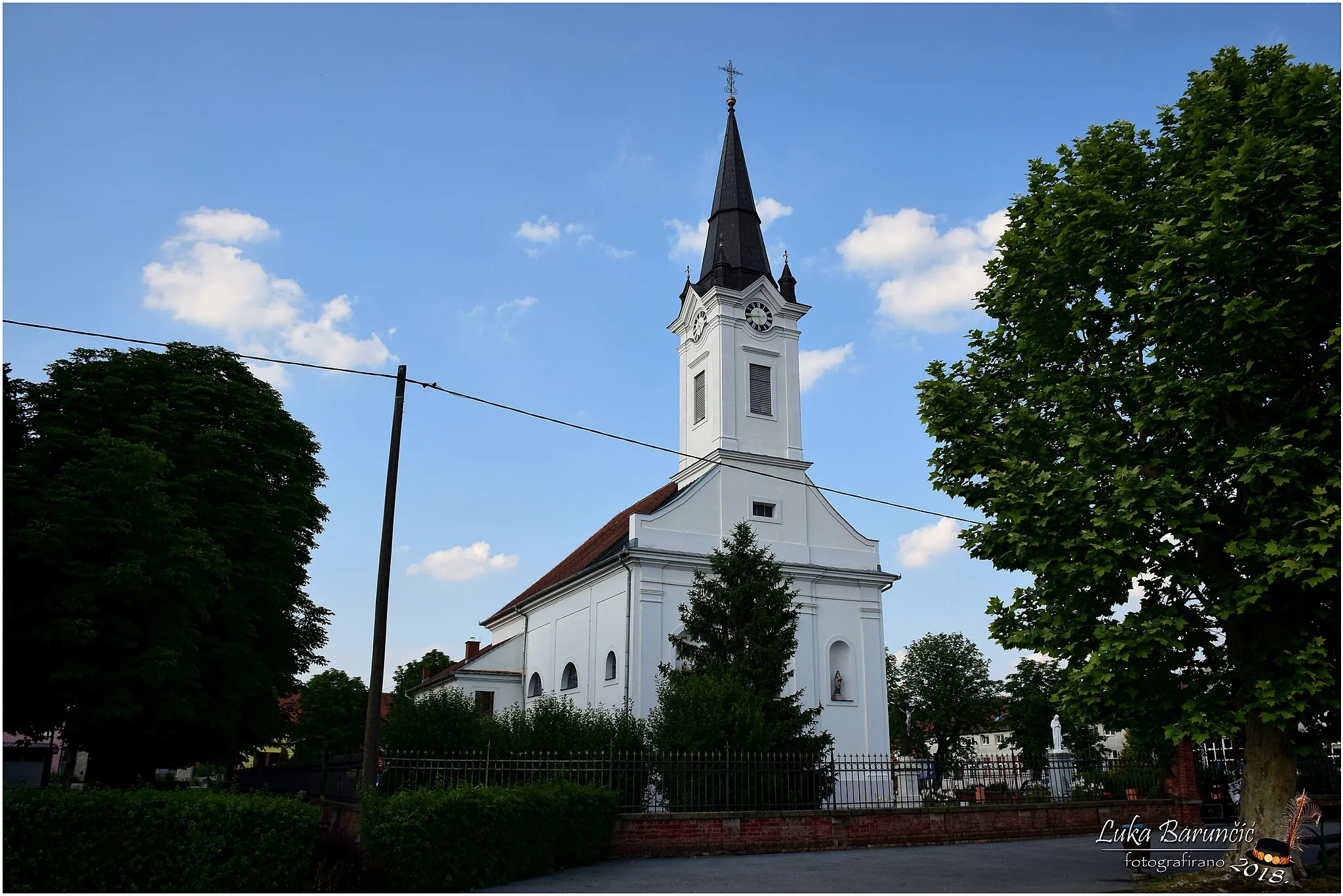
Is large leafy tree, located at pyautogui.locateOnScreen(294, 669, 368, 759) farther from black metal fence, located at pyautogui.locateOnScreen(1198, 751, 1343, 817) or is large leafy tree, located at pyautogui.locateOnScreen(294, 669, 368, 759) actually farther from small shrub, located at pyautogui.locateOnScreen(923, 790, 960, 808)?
black metal fence, located at pyautogui.locateOnScreen(1198, 751, 1343, 817)

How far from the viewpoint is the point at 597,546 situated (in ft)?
133

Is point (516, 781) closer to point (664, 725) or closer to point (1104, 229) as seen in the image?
point (664, 725)

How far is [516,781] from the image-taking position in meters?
17.0

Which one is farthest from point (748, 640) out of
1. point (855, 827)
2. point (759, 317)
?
point (759, 317)

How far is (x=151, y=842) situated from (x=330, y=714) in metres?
47.4

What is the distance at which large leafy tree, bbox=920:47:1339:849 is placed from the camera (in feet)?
37.8

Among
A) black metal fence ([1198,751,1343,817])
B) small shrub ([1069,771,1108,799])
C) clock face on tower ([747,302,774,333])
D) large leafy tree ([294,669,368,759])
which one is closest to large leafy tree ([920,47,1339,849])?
small shrub ([1069,771,1108,799])

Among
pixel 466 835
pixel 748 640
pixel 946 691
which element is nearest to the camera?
pixel 466 835

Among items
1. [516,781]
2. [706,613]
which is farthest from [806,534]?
[516,781]

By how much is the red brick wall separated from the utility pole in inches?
191

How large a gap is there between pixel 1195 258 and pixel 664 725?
13.6m

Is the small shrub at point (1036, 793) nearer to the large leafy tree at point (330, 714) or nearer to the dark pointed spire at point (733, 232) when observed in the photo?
the dark pointed spire at point (733, 232)

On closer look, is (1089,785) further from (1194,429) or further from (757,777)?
(1194,429)

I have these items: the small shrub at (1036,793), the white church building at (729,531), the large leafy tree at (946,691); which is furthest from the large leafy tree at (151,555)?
the large leafy tree at (946,691)
